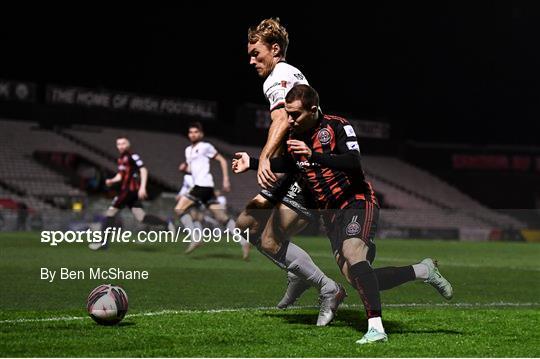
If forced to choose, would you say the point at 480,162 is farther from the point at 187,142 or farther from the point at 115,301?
the point at 115,301

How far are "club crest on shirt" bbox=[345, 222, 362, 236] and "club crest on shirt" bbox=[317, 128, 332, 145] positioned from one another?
0.57 metres

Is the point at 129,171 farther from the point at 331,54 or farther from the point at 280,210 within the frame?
the point at 331,54

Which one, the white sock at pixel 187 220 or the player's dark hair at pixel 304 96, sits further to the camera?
the white sock at pixel 187 220

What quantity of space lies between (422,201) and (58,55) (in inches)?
673

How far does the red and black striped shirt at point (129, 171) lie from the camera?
14984 mm

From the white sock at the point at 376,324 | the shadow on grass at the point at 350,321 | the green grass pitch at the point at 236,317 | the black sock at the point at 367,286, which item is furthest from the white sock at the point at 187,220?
the white sock at the point at 376,324

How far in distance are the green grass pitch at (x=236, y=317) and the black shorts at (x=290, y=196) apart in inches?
33.6

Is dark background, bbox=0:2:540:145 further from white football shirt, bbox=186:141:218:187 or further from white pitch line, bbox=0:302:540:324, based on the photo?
white pitch line, bbox=0:302:540:324

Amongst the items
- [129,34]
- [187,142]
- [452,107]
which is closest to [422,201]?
[452,107]

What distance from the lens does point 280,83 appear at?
20.9 ft

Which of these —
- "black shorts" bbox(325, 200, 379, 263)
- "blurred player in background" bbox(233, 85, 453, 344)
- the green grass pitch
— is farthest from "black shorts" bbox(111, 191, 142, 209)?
"black shorts" bbox(325, 200, 379, 263)

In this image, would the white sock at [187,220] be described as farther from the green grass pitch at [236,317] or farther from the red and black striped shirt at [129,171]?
the red and black striped shirt at [129,171]

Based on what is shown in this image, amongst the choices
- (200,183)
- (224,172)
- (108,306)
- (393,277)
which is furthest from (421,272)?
(200,183)

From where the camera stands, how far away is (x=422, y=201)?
39.1 meters
